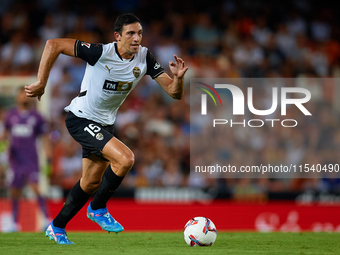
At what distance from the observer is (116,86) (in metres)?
5.86

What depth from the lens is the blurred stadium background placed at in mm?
10477

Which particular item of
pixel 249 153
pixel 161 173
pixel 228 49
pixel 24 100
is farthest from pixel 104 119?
pixel 228 49

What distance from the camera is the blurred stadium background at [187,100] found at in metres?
10.5

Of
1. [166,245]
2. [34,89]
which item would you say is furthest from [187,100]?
[34,89]

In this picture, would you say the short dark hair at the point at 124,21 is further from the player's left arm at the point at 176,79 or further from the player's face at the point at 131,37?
the player's left arm at the point at 176,79

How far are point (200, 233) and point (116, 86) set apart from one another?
1738mm

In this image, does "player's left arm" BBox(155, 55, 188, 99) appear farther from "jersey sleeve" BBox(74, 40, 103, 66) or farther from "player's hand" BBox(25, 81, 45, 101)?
"player's hand" BBox(25, 81, 45, 101)

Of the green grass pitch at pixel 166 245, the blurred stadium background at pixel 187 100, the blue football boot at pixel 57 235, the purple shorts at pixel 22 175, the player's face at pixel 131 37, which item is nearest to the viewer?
the green grass pitch at pixel 166 245

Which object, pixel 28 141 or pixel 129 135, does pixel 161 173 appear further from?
pixel 28 141

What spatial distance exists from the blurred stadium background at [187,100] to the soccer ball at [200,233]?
4.58 meters

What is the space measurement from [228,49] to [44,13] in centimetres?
496

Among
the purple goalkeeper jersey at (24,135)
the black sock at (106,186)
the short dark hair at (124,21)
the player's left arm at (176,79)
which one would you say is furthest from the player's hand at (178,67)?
the purple goalkeeper jersey at (24,135)

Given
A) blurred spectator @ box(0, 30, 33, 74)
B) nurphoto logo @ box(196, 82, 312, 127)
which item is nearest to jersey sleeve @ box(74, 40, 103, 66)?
nurphoto logo @ box(196, 82, 312, 127)

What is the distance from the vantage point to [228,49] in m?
14.5
